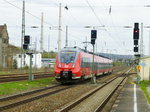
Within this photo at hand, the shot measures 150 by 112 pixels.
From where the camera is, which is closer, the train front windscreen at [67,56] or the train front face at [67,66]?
the train front face at [67,66]

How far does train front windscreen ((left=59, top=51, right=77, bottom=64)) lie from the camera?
27.8m

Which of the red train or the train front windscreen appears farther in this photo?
the train front windscreen

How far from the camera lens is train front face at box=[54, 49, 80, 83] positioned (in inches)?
1073

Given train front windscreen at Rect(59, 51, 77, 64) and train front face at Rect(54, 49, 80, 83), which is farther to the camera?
train front windscreen at Rect(59, 51, 77, 64)

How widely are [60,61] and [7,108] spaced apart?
1456cm

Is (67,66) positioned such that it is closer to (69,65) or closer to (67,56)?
(69,65)

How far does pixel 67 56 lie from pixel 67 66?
100cm

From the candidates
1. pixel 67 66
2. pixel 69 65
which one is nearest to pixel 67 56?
pixel 69 65

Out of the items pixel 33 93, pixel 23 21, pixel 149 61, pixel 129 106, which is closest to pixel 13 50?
pixel 23 21

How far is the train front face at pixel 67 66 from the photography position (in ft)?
89.5

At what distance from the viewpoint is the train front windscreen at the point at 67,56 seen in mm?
27806

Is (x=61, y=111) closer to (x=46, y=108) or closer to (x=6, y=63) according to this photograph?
(x=46, y=108)

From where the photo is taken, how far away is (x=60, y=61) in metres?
27.8

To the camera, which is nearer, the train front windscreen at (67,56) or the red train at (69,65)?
the red train at (69,65)
